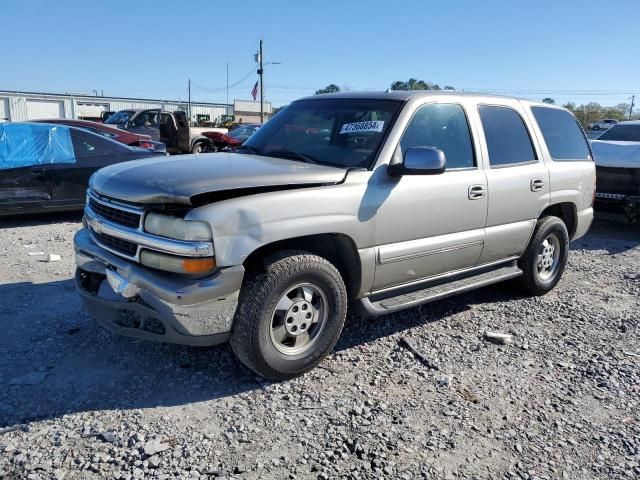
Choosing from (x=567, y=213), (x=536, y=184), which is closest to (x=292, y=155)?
(x=536, y=184)

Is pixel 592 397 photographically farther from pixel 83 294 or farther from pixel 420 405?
pixel 83 294

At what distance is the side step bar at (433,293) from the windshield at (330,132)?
1008mm

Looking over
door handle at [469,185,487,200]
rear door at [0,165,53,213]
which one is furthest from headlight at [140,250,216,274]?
rear door at [0,165,53,213]

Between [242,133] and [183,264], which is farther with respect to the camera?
[242,133]

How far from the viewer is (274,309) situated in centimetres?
329

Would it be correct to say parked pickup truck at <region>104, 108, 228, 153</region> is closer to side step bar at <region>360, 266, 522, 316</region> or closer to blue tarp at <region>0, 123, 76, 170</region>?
blue tarp at <region>0, 123, 76, 170</region>

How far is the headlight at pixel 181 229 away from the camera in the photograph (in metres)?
2.93

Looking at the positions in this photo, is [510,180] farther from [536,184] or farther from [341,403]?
[341,403]

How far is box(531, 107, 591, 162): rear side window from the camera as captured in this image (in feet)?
17.1

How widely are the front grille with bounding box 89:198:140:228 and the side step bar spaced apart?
162 cm

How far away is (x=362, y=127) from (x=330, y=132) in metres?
0.28

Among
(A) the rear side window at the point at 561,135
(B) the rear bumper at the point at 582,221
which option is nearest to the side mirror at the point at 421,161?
(A) the rear side window at the point at 561,135

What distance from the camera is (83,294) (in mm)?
3469

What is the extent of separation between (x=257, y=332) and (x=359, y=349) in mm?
1122
